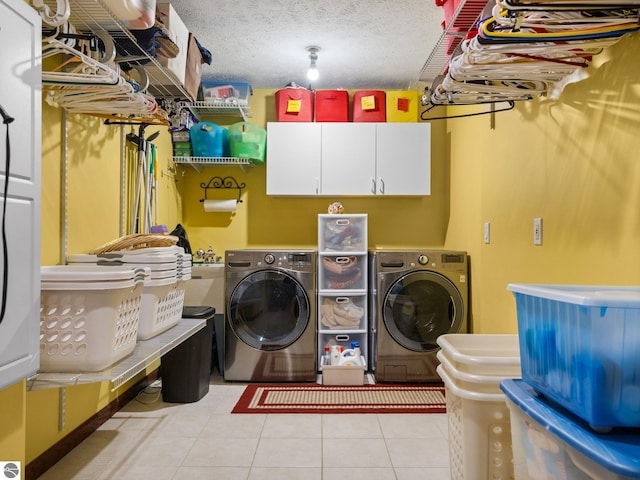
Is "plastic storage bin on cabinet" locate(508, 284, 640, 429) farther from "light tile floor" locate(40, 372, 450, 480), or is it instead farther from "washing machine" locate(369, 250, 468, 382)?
"washing machine" locate(369, 250, 468, 382)

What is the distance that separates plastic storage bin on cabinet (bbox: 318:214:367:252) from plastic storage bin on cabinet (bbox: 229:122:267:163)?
82cm

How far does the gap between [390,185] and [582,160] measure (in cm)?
211

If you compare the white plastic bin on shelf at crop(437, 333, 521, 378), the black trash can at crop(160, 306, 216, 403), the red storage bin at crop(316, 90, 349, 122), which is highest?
the red storage bin at crop(316, 90, 349, 122)

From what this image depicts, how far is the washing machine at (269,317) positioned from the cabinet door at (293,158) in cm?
73

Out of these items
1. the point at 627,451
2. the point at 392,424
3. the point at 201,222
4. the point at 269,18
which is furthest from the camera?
the point at 201,222

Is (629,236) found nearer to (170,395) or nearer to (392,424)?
(392,424)

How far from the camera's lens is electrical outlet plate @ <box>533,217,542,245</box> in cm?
200

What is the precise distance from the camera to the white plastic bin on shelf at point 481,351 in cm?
147

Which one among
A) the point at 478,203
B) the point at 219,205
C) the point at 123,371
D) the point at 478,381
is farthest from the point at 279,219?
the point at 478,381

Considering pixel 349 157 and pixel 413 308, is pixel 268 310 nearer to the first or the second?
pixel 413 308

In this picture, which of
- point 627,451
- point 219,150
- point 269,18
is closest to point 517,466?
point 627,451

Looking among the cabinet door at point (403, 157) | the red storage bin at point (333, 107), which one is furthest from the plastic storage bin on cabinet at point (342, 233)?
the red storage bin at point (333, 107)

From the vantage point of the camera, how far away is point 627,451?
81 centimetres

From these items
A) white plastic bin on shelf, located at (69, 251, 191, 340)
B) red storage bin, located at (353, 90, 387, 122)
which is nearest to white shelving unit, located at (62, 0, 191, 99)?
white plastic bin on shelf, located at (69, 251, 191, 340)
